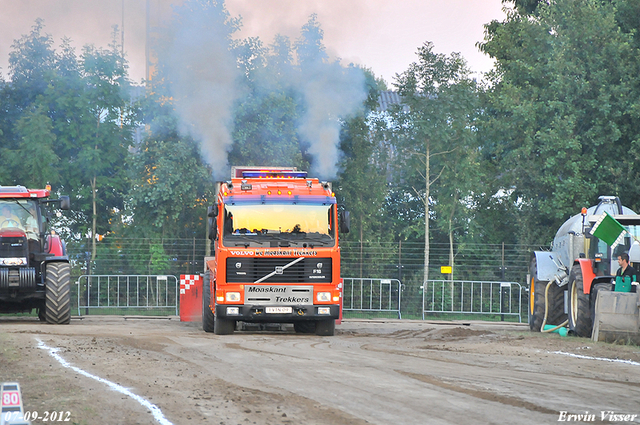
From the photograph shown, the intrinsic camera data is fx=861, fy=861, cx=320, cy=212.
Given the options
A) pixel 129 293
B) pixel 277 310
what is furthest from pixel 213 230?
pixel 129 293

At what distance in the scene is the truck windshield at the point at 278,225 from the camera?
1560cm

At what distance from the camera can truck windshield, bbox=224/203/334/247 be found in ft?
51.2

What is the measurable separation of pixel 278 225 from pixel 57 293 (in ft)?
18.8

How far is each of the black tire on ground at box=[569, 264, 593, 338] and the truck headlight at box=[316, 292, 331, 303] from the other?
469 centimetres

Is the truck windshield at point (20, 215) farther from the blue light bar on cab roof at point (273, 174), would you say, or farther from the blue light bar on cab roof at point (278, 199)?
the blue light bar on cab roof at point (278, 199)

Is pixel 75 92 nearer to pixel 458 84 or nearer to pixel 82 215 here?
pixel 82 215

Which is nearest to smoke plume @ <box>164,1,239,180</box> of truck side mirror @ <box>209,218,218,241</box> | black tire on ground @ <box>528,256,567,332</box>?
truck side mirror @ <box>209,218,218,241</box>

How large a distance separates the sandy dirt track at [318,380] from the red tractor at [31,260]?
4384mm

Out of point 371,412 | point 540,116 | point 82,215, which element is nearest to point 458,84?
point 540,116

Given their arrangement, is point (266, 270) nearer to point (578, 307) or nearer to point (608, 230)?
point (578, 307)

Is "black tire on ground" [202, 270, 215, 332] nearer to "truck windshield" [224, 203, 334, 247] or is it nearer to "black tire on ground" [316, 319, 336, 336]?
"truck windshield" [224, 203, 334, 247]

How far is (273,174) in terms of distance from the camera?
17828 millimetres

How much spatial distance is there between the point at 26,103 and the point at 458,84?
17542 mm

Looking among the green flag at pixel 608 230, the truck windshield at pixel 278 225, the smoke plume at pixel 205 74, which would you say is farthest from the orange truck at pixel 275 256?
the smoke plume at pixel 205 74
